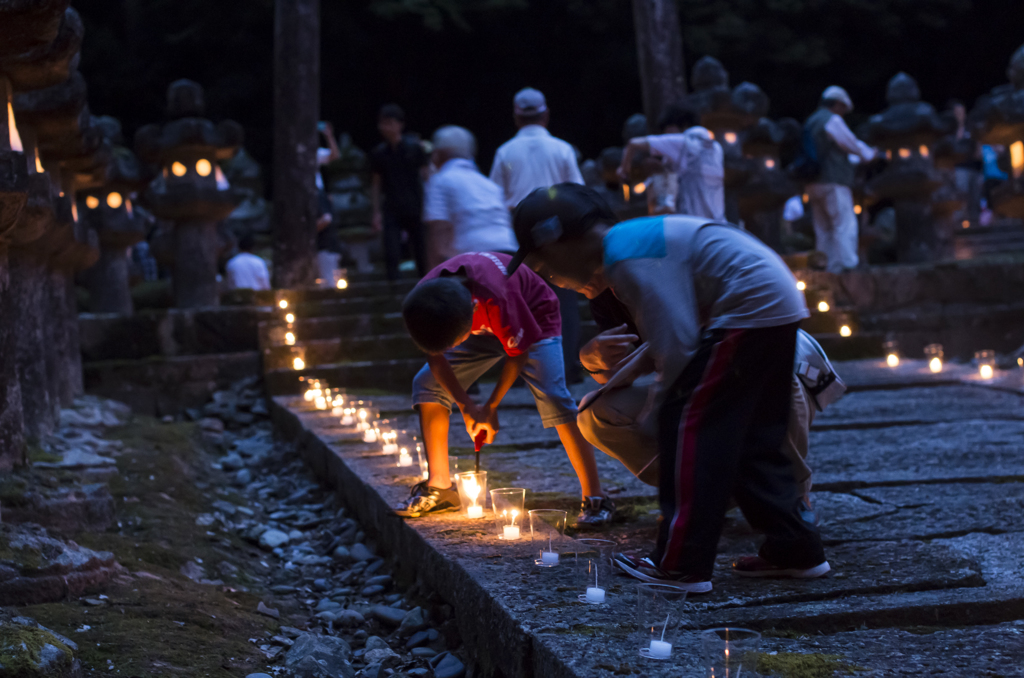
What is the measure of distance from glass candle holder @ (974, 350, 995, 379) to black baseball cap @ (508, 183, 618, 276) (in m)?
5.37

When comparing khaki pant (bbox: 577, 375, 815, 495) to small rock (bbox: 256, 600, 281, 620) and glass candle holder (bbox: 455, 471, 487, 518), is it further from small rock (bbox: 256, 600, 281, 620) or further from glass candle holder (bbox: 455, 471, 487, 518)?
small rock (bbox: 256, 600, 281, 620)

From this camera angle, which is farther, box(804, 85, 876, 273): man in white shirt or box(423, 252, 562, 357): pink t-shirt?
box(804, 85, 876, 273): man in white shirt

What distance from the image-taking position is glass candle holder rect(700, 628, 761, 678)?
1.94 m

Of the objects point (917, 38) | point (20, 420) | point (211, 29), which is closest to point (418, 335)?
point (20, 420)

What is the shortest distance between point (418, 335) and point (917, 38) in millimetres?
24874

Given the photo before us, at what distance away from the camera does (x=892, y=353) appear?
8438 mm

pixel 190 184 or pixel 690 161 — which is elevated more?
pixel 190 184

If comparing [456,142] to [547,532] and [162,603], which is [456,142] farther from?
[162,603]

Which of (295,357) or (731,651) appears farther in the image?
(295,357)

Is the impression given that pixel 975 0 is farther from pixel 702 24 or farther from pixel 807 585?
pixel 807 585

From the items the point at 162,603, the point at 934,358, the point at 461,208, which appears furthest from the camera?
the point at 934,358

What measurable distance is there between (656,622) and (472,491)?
4.73ft

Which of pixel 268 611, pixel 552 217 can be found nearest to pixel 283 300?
pixel 268 611

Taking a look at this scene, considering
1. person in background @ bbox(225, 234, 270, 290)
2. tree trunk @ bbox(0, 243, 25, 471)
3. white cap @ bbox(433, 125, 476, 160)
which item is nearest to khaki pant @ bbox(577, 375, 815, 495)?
tree trunk @ bbox(0, 243, 25, 471)
